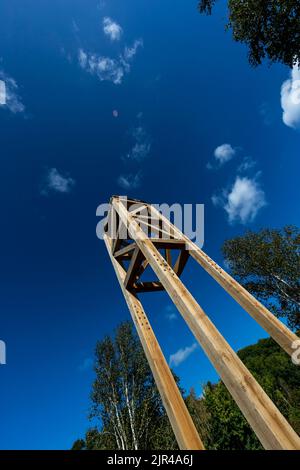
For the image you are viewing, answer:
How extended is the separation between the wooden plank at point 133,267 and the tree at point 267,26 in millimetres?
6976

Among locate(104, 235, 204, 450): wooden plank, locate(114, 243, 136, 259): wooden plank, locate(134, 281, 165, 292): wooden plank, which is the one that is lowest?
locate(104, 235, 204, 450): wooden plank

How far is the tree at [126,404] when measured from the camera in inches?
436

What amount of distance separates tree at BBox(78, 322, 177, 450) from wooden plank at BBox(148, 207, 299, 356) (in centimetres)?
1140

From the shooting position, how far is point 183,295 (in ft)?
7.22

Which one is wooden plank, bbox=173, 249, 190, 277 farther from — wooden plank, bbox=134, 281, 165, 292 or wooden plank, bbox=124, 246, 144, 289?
wooden plank, bbox=124, 246, 144, 289

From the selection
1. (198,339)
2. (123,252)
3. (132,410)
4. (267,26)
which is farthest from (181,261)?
(132,410)

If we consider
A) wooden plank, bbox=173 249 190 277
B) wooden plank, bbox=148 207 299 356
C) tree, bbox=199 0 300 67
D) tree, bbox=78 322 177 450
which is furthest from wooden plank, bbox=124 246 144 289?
tree, bbox=78 322 177 450

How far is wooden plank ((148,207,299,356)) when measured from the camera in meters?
2.03

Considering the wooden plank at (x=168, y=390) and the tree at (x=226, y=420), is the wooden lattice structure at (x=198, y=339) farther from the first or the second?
the tree at (x=226, y=420)

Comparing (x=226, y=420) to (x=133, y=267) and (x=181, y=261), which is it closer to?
(x=181, y=261)

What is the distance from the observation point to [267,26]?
6422 mm

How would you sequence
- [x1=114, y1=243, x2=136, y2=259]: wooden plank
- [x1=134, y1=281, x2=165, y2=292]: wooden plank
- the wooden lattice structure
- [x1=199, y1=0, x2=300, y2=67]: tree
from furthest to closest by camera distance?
1. [x1=199, y1=0, x2=300, y2=67]: tree
2. [x1=114, y1=243, x2=136, y2=259]: wooden plank
3. [x1=134, y1=281, x2=165, y2=292]: wooden plank
4. the wooden lattice structure
